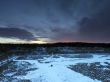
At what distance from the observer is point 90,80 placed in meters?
27.5

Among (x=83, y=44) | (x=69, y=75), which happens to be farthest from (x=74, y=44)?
(x=69, y=75)

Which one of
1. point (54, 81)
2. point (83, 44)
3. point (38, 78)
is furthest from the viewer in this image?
point (83, 44)

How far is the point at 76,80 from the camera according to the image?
27.9 m

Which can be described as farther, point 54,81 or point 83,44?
point 83,44

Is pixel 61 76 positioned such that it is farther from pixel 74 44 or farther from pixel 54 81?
pixel 74 44

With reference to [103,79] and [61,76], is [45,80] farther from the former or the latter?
[103,79]

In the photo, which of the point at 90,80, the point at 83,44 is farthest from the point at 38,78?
the point at 83,44

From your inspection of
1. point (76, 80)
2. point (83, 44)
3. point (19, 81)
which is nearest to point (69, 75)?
point (76, 80)

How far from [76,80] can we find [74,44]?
4040 inches

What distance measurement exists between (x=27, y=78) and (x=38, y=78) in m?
1.18

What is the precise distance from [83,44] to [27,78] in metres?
101

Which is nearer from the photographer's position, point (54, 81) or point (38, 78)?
point (54, 81)

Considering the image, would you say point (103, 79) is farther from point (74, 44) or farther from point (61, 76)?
point (74, 44)

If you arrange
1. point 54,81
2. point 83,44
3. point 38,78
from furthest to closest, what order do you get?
1. point 83,44
2. point 38,78
3. point 54,81
